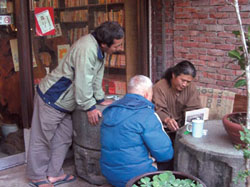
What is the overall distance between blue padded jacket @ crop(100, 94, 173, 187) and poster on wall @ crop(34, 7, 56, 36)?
213cm

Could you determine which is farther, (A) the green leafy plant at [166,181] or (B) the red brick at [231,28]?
(B) the red brick at [231,28]

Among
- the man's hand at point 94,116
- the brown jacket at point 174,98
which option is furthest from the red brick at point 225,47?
the man's hand at point 94,116

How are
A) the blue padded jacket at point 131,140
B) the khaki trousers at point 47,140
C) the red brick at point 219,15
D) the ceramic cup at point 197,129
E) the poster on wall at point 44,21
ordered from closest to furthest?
the blue padded jacket at point 131,140 → the ceramic cup at point 197,129 → the khaki trousers at point 47,140 → the poster on wall at point 44,21 → the red brick at point 219,15

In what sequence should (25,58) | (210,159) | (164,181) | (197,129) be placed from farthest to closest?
1. (25,58)
2. (197,129)
3. (210,159)
4. (164,181)

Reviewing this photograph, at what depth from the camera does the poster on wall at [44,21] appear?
486 cm

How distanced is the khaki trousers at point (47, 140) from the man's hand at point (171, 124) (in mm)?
1064

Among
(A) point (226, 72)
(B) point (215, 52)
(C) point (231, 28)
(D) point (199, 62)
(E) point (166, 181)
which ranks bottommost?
(E) point (166, 181)

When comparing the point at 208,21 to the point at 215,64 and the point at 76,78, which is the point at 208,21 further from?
the point at 76,78

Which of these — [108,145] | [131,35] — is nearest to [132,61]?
[131,35]

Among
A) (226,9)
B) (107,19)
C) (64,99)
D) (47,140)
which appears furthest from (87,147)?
(226,9)

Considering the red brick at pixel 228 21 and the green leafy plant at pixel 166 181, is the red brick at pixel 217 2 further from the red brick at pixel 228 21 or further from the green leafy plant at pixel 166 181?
the green leafy plant at pixel 166 181

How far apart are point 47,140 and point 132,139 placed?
1.46m

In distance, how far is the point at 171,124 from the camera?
405 cm

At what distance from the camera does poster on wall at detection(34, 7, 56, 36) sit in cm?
486
